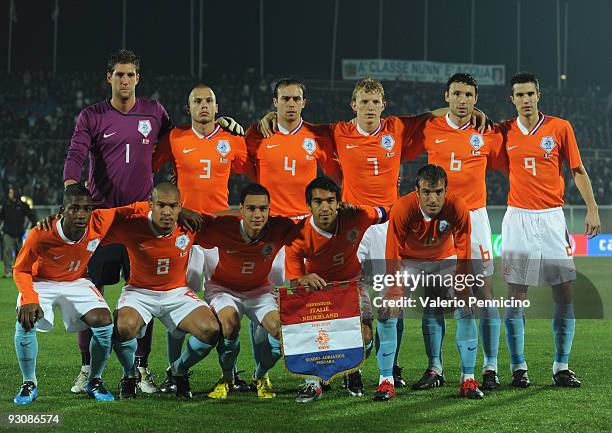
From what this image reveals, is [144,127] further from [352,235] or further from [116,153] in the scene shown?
[352,235]

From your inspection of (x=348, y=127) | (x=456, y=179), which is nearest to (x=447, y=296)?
(x=456, y=179)

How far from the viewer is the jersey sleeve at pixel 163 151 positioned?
19.6 ft

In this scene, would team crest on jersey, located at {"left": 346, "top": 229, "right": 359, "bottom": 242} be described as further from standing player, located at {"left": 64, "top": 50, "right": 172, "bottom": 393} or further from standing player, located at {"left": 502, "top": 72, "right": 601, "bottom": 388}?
standing player, located at {"left": 64, "top": 50, "right": 172, "bottom": 393}

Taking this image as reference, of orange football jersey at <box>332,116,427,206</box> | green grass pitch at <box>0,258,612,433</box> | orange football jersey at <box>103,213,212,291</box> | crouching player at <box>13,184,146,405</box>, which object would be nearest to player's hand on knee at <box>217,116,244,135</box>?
orange football jersey at <box>332,116,427,206</box>

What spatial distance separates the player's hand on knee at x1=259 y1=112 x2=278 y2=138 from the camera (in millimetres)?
6055

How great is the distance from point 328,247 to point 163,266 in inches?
41.4

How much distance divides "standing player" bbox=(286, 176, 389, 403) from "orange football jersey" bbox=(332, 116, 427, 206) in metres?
0.42

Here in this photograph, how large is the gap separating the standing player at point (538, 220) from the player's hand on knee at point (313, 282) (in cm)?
140

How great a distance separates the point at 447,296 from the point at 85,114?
106 inches

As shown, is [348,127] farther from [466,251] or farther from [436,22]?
[436,22]

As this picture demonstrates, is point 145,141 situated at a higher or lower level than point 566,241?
Result: higher

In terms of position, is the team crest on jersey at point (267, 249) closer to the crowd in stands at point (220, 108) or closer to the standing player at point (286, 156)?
the standing player at point (286, 156)

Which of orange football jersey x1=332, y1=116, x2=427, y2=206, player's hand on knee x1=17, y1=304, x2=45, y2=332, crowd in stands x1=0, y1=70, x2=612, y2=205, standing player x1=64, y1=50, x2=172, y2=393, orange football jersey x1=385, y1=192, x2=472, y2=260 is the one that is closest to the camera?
player's hand on knee x1=17, y1=304, x2=45, y2=332

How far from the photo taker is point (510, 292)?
593 cm
